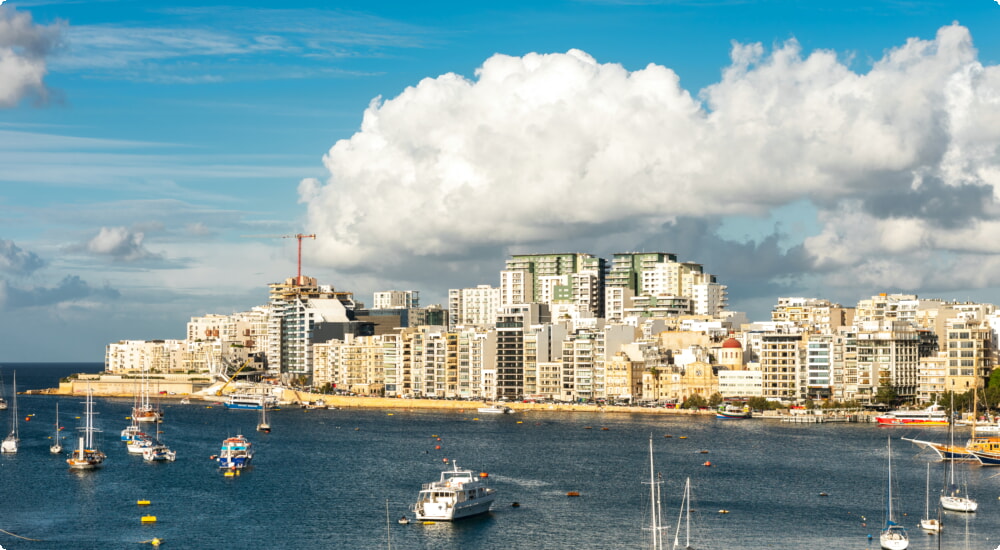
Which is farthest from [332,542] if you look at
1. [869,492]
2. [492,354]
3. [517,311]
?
[517,311]

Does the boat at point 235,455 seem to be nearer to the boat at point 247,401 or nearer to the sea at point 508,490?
the sea at point 508,490

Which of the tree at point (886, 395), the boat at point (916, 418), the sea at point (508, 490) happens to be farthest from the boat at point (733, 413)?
the sea at point (508, 490)

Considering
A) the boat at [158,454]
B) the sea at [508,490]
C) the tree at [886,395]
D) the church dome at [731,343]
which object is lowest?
the sea at [508,490]

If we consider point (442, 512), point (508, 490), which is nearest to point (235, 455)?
point (508, 490)

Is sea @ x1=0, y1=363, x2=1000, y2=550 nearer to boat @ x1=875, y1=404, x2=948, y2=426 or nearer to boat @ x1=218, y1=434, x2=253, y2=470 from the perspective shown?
boat @ x1=218, y1=434, x2=253, y2=470

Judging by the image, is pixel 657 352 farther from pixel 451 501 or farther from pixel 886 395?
pixel 451 501

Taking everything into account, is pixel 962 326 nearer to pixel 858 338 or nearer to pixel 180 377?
pixel 858 338
